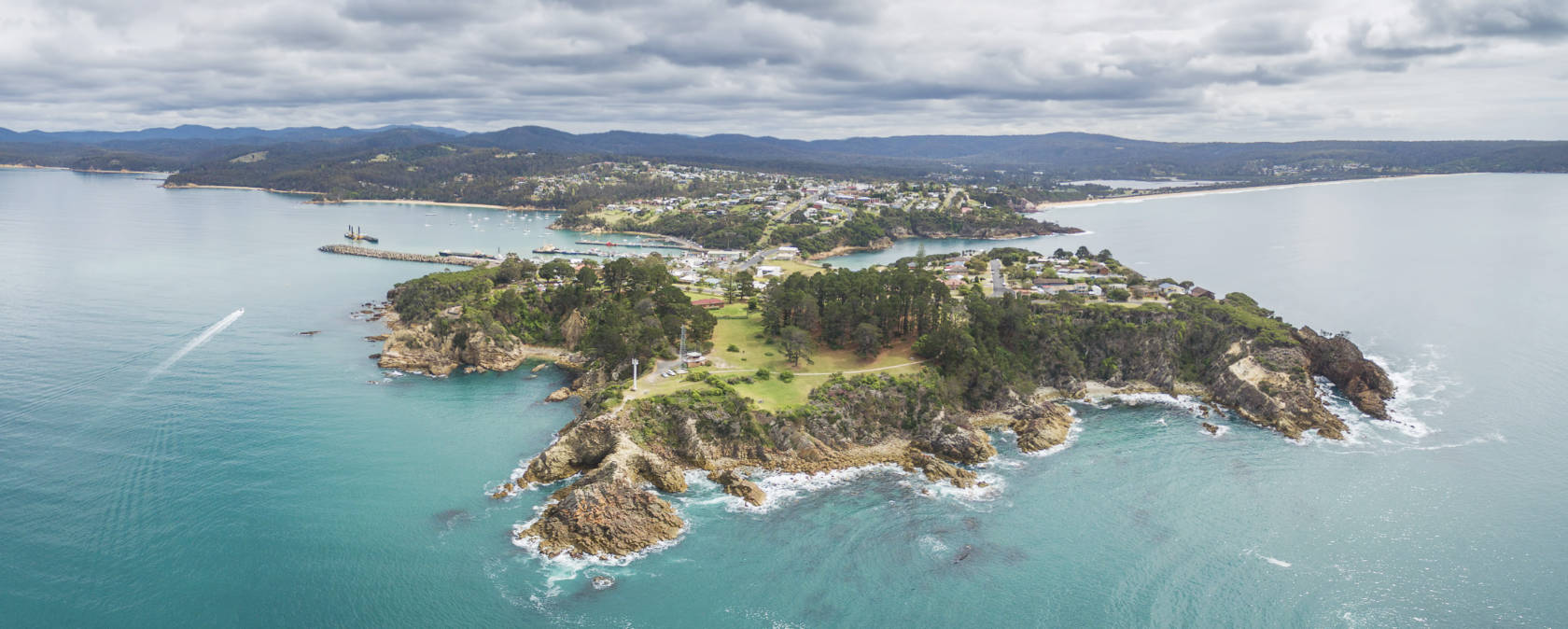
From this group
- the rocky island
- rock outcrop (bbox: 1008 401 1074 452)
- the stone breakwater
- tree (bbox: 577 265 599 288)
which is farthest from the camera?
the stone breakwater

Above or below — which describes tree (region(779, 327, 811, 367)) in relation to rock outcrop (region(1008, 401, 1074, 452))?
above

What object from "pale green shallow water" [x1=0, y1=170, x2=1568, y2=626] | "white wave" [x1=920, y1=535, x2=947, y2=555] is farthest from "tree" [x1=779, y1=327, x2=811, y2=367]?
"white wave" [x1=920, y1=535, x2=947, y2=555]

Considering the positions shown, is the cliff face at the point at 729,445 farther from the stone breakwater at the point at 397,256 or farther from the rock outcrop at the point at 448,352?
the stone breakwater at the point at 397,256

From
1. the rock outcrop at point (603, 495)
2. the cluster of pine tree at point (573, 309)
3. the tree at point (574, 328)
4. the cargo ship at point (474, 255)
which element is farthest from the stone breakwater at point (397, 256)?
the rock outcrop at point (603, 495)

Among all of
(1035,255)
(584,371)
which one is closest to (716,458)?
(584,371)

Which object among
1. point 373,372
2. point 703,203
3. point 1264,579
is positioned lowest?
point 1264,579

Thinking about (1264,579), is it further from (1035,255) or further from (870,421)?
(1035,255)

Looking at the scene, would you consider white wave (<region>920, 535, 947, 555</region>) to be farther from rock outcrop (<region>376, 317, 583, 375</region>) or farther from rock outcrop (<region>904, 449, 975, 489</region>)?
rock outcrop (<region>376, 317, 583, 375</region>)
